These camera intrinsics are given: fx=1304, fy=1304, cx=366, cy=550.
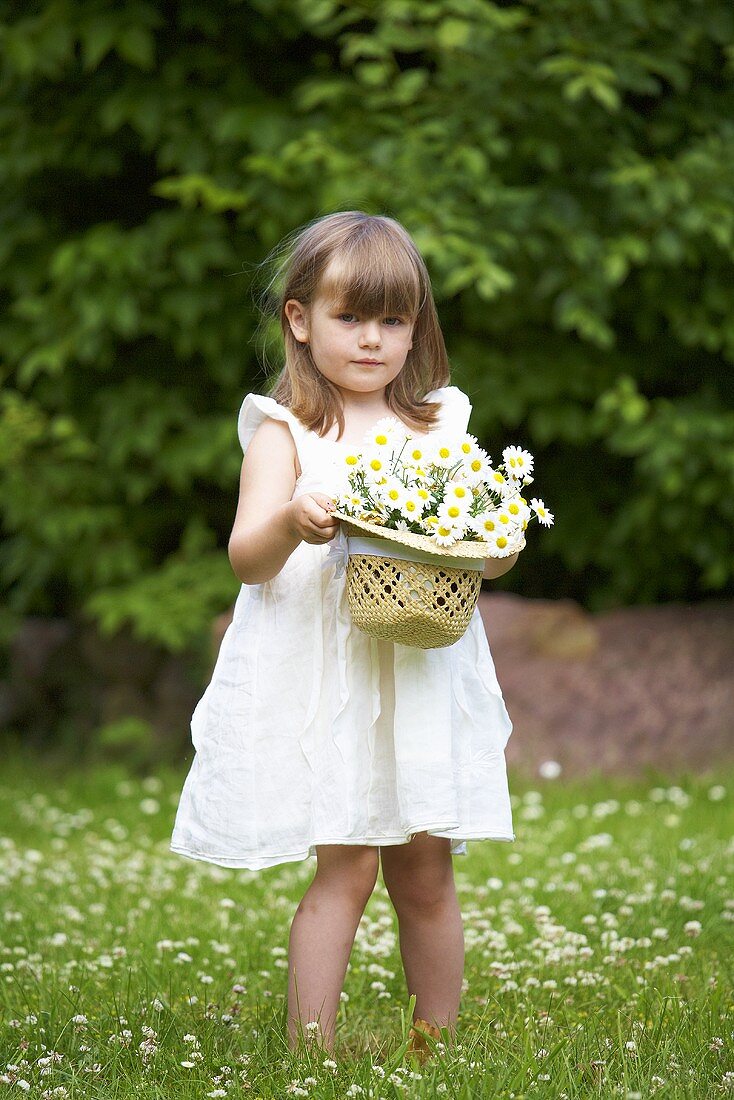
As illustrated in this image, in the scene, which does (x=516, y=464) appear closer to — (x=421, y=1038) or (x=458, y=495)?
(x=458, y=495)

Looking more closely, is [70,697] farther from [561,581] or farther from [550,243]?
[550,243]

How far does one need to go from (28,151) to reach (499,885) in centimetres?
418

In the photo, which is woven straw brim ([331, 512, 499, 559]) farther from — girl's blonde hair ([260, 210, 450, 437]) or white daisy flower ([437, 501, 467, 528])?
girl's blonde hair ([260, 210, 450, 437])

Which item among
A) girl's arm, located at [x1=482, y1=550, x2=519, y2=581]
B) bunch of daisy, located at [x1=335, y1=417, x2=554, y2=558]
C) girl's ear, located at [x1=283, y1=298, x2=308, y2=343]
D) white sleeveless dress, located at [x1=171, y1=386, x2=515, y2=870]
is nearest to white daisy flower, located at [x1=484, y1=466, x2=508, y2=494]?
bunch of daisy, located at [x1=335, y1=417, x2=554, y2=558]

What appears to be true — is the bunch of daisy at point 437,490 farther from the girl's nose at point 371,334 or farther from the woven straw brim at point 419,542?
the girl's nose at point 371,334

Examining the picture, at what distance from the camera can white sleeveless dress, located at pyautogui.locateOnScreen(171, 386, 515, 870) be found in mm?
2383

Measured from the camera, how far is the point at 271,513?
2.43 meters

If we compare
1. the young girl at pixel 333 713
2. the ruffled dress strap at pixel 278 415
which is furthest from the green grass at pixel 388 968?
the ruffled dress strap at pixel 278 415

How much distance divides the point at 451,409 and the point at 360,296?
0.37 m

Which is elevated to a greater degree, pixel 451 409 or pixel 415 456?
pixel 415 456

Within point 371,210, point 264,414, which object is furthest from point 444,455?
point 371,210

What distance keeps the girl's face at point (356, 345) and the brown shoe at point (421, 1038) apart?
122 centimetres

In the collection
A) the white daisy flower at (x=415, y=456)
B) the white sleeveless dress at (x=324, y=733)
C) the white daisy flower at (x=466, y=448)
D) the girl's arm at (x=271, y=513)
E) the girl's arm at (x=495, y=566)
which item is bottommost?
the white sleeveless dress at (x=324, y=733)

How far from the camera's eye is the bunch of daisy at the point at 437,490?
2223 mm
